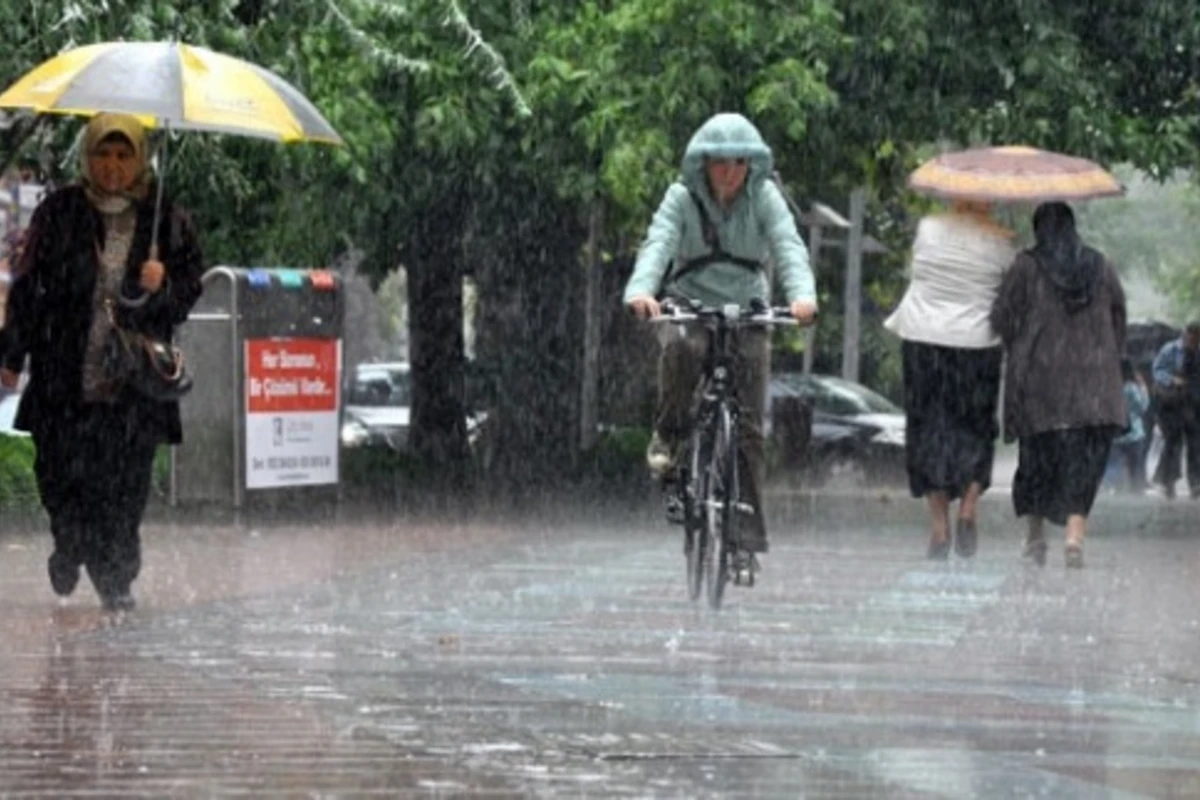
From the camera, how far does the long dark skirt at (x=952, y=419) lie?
53.5ft

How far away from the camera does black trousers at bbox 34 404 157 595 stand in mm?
12242

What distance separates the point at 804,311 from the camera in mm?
12234

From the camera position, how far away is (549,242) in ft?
92.1

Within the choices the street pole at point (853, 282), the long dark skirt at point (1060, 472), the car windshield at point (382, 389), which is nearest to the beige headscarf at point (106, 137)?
the long dark skirt at point (1060, 472)

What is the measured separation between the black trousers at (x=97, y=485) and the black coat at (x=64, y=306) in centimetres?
6

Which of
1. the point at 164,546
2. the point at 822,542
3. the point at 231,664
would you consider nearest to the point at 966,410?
the point at 822,542

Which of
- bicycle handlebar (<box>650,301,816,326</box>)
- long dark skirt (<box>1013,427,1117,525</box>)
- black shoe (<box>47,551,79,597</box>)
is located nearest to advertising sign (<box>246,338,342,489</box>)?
long dark skirt (<box>1013,427,1117,525</box>)

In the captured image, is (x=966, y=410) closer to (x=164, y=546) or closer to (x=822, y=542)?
(x=822, y=542)

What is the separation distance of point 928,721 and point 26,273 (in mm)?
4636

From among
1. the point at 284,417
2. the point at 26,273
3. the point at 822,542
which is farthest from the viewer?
the point at 284,417

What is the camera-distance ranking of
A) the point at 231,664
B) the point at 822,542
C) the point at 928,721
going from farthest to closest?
the point at 822,542 → the point at 231,664 → the point at 928,721

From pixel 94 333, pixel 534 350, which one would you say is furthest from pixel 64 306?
pixel 534 350

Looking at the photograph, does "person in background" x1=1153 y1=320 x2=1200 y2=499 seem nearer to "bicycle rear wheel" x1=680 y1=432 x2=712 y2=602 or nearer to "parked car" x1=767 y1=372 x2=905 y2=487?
"parked car" x1=767 y1=372 x2=905 y2=487

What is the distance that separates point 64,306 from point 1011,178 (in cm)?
612
